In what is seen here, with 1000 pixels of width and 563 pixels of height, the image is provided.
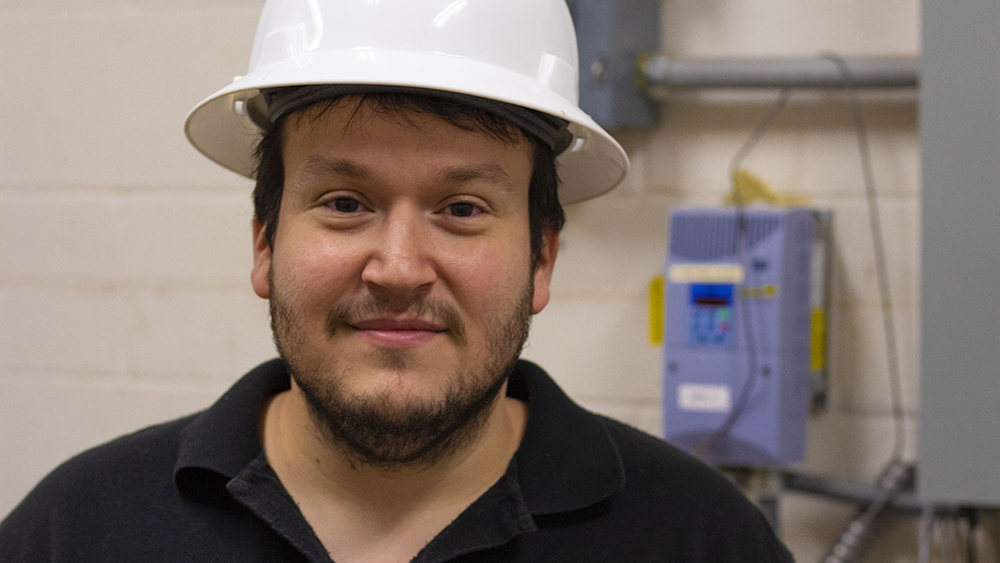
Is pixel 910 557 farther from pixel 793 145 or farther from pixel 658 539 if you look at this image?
pixel 658 539

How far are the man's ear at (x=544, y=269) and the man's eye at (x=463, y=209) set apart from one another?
13cm

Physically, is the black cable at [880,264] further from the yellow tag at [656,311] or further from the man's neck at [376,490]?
the man's neck at [376,490]

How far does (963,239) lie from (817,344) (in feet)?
1.22

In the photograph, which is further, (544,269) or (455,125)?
(544,269)

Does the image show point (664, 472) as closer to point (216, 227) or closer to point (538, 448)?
point (538, 448)

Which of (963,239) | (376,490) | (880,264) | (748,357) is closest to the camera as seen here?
(376,490)

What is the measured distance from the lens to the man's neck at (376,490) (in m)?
0.93

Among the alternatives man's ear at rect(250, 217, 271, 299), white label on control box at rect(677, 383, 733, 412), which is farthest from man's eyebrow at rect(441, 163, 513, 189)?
white label on control box at rect(677, 383, 733, 412)

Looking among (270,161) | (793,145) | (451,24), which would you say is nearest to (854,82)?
(793,145)

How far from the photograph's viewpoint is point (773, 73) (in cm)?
150

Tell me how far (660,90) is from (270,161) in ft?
2.63

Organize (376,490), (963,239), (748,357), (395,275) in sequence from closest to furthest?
(395,275) → (376,490) → (963,239) → (748,357)

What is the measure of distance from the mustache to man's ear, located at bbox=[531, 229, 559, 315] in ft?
0.49

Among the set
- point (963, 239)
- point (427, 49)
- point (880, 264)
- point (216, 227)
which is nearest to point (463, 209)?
point (427, 49)
